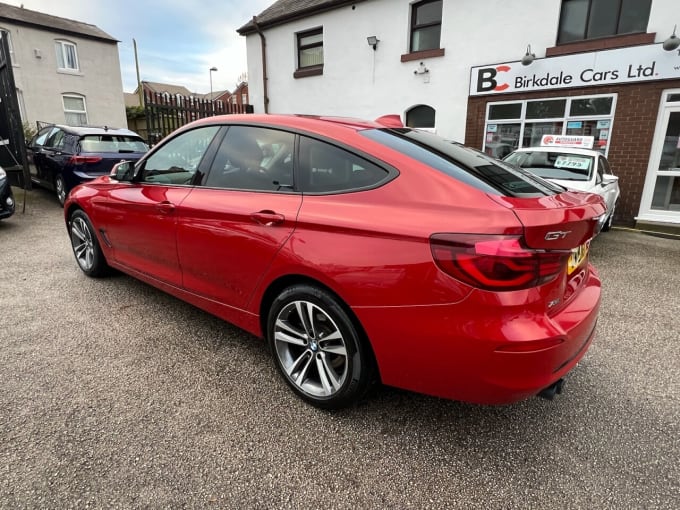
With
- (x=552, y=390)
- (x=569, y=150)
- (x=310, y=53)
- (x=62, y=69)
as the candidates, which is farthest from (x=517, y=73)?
(x=62, y=69)

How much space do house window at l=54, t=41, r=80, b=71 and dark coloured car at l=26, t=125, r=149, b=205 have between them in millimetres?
16160

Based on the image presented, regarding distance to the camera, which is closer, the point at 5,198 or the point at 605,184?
the point at 5,198

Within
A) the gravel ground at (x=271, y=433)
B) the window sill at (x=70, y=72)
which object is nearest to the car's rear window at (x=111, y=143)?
the gravel ground at (x=271, y=433)

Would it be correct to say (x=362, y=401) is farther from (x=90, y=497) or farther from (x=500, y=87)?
(x=500, y=87)

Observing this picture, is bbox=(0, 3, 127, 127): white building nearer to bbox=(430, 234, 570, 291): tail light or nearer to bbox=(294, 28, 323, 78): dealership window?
bbox=(294, 28, 323, 78): dealership window

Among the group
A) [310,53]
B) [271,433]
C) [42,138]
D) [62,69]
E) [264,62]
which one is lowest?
[271,433]

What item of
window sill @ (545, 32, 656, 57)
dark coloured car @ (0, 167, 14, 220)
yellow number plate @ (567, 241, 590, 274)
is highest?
window sill @ (545, 32, 656, 57)

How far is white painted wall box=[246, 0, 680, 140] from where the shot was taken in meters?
8.38

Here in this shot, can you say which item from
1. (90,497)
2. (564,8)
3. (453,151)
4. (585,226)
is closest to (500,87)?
(564,8)

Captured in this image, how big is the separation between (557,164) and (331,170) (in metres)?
5.74

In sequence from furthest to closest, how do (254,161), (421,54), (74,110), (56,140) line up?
(74,110), (421,54), (56,140), (254,161)

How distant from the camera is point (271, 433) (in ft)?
6.96

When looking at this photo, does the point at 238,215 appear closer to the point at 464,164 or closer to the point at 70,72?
the point at 464,164

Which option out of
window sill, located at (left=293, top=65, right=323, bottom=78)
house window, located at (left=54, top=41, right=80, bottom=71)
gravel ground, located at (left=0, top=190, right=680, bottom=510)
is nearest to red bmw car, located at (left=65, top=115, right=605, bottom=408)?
gravel ground, located at (left=0, top=190, right=680, bottom=510)
